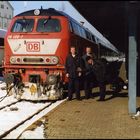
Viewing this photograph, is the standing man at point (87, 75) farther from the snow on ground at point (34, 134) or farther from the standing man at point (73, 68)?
the snow on ground at point (34, 134)

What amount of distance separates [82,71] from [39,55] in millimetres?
1546

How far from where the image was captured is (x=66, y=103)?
576 inches

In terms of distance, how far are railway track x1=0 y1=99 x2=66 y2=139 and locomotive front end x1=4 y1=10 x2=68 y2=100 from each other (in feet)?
1.85

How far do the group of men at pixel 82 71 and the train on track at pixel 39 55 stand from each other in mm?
388

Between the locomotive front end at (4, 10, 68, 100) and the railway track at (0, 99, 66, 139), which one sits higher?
the locomotive front end at (4, 10, 68, 100)

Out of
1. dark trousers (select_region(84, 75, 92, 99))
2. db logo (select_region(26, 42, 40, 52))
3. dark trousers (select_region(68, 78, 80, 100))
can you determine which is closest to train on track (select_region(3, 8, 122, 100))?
db logo (select_region(26, 42, 40, 52))

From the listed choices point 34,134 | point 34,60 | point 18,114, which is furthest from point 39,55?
point 34,134

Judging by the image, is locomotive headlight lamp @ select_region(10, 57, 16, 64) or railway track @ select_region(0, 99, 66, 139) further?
locomotive headlight lamp @ select_region(10, 57, 16, 64)

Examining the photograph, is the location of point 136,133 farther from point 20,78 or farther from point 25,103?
point 20,78

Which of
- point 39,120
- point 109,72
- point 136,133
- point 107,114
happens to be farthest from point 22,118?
point 109,72

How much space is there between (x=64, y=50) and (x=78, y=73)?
3.32 feet

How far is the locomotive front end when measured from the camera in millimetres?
15102

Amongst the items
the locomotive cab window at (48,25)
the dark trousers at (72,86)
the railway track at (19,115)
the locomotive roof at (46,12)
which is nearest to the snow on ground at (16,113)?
the railway track at (19,115)

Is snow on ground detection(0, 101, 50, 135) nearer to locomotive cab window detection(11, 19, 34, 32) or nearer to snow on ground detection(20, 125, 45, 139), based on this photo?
snow on ground detection(20, 125, 45, 139)
